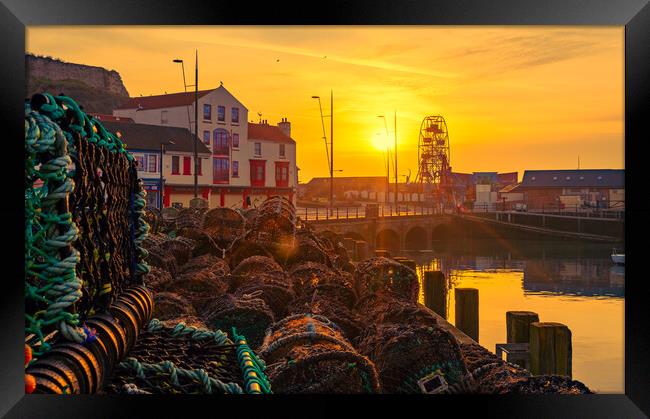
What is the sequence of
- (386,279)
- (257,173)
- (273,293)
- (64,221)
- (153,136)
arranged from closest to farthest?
1. (64,221)
2. (273,293)
3. (386,279)
4. (153,136)
5. (257,173)

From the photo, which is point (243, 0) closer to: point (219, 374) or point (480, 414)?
point (219, 374)

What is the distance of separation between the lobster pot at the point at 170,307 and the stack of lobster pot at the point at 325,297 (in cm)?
124

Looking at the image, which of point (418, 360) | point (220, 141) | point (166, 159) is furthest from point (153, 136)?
point (418, 360)

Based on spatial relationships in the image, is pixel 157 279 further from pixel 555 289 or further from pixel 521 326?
pixel 555 289

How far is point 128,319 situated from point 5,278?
2.22ft

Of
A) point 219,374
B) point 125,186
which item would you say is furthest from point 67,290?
point 125,186

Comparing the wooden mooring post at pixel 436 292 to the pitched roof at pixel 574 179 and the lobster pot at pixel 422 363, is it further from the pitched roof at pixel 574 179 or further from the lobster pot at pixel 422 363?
the pitched roof at pixel 574 179

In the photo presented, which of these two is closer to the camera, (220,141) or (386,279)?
(386,279)

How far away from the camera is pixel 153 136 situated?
163ft

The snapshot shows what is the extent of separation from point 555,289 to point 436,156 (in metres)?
49.7

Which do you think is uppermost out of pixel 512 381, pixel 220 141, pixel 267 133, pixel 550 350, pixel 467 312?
pixel 267 133

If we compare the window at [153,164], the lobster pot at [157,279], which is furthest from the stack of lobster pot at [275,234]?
the window at [153,164]

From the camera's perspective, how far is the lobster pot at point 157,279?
970 cm

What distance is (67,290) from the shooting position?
311cm
